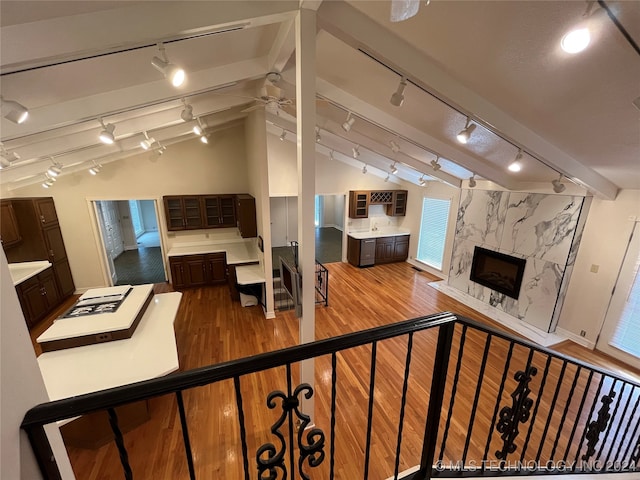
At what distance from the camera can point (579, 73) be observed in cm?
175

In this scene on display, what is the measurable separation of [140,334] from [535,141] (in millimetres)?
4485

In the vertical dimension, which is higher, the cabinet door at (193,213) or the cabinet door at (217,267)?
the cabinet door at (193,213)

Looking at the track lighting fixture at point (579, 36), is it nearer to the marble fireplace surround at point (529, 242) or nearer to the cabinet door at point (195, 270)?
the marble fireplace surround at point (529, 242)

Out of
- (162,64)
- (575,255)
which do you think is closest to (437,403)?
(162,64)

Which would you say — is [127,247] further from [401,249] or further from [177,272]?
[401,249]

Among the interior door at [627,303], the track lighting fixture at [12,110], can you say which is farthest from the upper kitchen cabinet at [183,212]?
the interior door at [627,303]

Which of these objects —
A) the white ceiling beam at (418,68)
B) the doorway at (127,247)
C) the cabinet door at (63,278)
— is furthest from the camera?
the doorway at (127,247)

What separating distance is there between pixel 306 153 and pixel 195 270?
15.4 feet

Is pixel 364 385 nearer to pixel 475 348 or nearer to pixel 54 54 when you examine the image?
pixel 475 348

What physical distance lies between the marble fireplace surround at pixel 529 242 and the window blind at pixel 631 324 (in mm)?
661

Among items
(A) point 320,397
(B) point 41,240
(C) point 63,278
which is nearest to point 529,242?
(A) point 320,397

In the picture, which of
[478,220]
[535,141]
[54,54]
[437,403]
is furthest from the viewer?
[478,220]

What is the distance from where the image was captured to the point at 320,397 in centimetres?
314

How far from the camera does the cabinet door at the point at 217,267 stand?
5.88 meters
